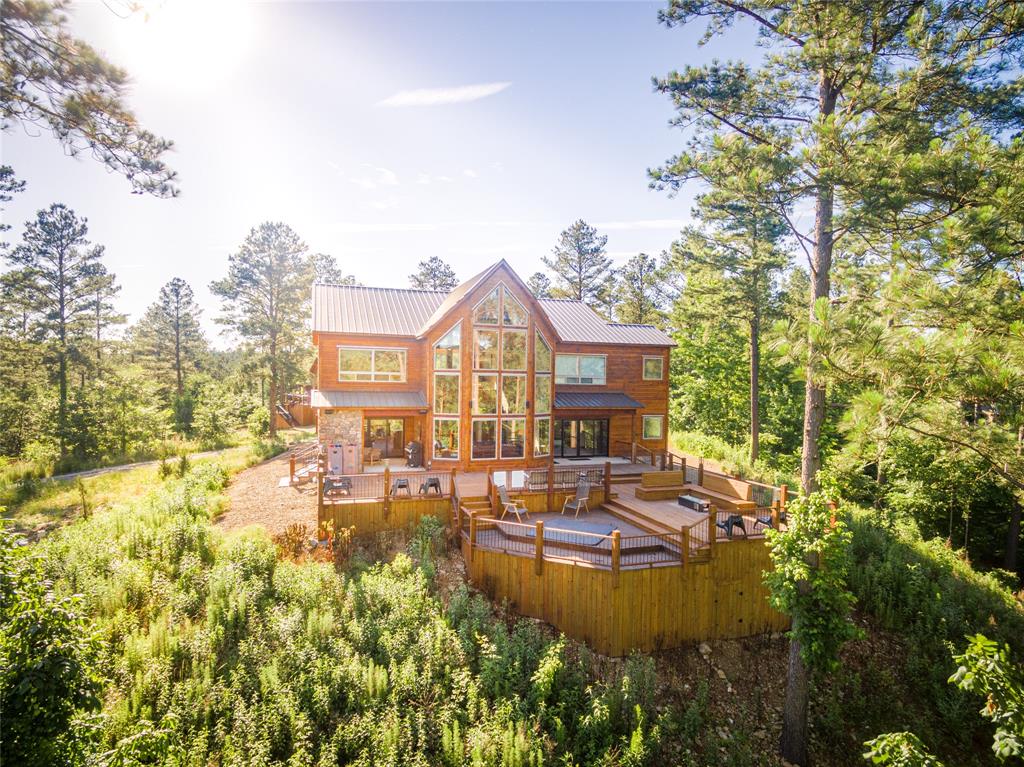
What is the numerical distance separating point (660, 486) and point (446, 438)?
7.44 metres

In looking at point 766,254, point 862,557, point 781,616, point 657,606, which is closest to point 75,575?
point 657,606

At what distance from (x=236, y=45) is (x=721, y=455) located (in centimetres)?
2371

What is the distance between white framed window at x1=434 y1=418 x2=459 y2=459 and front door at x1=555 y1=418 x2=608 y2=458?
5831 mm

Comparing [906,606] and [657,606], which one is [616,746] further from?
[906,606]

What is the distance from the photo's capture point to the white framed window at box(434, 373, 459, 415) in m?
16.2

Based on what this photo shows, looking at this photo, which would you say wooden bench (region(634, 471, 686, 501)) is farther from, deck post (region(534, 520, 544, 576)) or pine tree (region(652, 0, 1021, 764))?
deck post (region(534, 520, 544, 576))

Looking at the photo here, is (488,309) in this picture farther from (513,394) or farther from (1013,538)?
(1013,538)

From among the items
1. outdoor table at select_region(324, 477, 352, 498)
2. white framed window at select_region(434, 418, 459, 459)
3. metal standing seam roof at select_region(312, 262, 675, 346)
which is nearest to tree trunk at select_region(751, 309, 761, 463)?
metal standing seam roof at select_region(312, 262, 675, 346)

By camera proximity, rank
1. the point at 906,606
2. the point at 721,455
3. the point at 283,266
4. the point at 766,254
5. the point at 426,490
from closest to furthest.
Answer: the point at 906,606 < the point at 426,490 < the point at 766,254 < the point at 721,455 < the point at 283,266

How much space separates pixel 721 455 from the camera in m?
23.1

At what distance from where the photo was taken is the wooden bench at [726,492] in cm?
1269

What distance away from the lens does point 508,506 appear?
39.2 ft

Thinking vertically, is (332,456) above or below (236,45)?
below

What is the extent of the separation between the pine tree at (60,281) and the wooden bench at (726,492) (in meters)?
31.4
